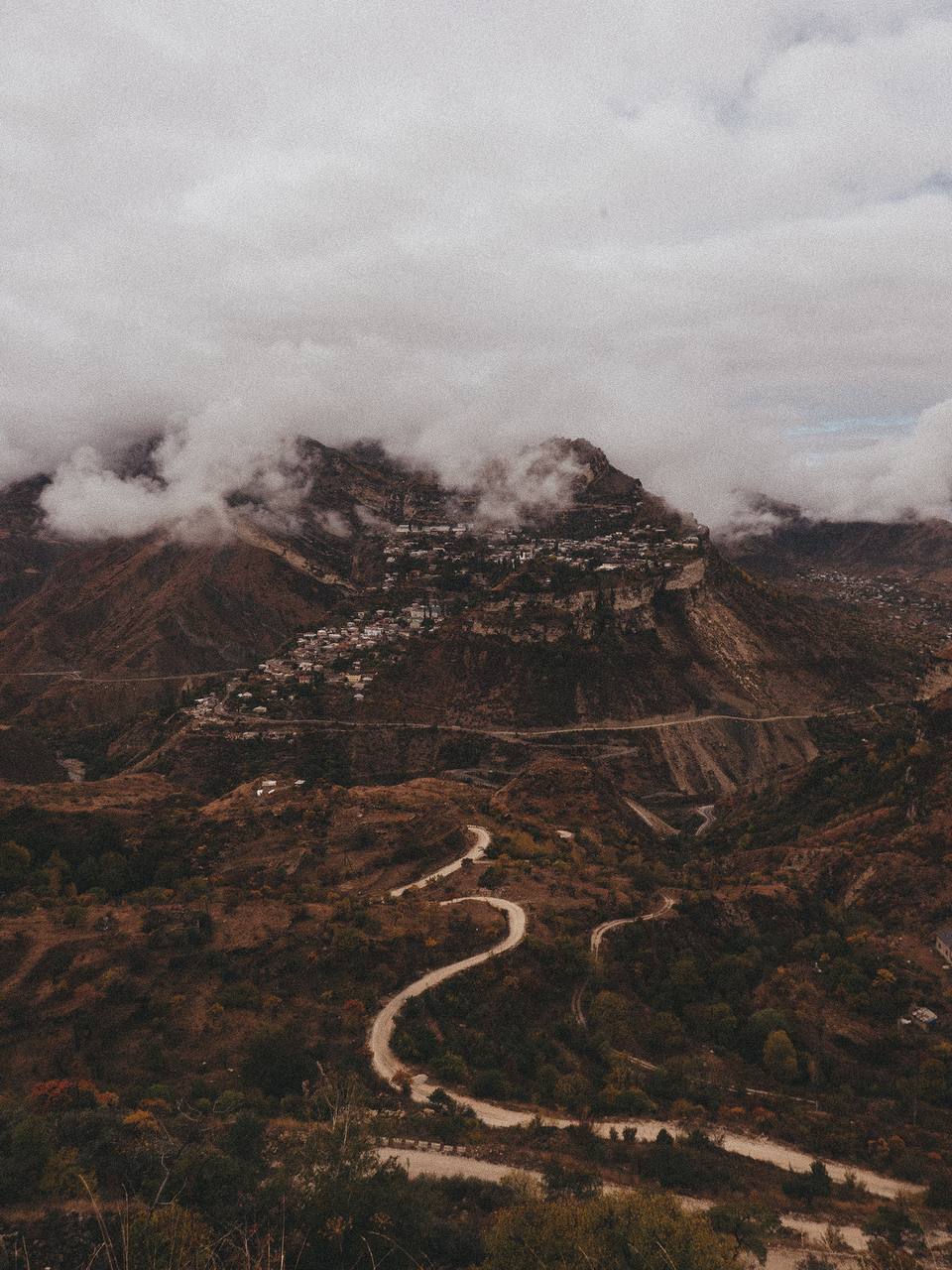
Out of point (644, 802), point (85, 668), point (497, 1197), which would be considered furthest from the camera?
point (85, 668)

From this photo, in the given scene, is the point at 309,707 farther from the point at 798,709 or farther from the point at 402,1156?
the point at 402,1156

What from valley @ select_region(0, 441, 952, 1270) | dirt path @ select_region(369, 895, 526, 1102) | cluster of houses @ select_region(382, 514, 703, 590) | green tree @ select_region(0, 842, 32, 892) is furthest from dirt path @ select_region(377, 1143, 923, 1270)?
cluster of houses @ select_region(382, 514, 703, 590)

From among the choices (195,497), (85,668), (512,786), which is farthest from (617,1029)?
(195,497)

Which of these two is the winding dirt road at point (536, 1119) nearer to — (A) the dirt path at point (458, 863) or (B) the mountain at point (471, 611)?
(A) the dirt path at point (458, 863)

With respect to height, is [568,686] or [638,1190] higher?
[568,686]

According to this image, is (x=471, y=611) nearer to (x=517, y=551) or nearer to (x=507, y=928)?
(x=517, y=551)

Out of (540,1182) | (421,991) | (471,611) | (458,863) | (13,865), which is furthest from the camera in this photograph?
(471,611)

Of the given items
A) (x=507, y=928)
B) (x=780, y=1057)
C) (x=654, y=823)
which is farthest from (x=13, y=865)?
(x=654, y=823)

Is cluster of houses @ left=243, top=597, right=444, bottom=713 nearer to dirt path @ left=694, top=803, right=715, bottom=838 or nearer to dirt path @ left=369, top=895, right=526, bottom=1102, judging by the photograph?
dirt path @ left=694, top=803, right=715, bottom=838
